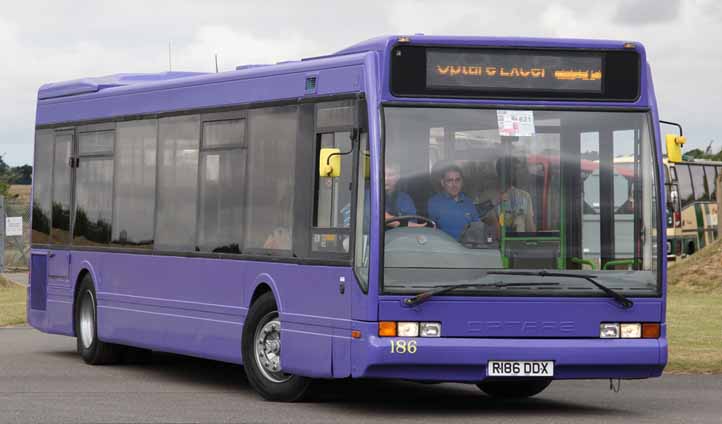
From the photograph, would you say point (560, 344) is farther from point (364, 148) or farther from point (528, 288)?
point (364, 148)

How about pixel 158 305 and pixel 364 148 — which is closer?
pixel 364 148

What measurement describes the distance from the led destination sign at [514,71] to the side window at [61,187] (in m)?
7.46

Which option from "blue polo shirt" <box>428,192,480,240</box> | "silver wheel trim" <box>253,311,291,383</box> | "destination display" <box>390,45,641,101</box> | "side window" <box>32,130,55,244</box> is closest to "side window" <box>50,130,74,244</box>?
"side window" <box>32,130,55,244</box>

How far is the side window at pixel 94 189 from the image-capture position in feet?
61.9

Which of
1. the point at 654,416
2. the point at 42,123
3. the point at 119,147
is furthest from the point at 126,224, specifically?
the point at 654,416

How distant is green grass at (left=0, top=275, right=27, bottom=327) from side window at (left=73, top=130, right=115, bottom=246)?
723 cm

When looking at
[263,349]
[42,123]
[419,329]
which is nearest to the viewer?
→ [419,329]

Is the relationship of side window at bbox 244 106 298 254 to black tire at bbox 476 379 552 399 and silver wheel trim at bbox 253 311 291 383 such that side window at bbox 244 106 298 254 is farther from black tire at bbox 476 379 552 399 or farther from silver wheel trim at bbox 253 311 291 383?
black tire at bbox 476 379 552 399

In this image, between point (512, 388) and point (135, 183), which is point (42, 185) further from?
point (512, 388)

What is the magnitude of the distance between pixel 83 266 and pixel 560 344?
7.45 metres

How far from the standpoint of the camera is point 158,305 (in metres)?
17.3

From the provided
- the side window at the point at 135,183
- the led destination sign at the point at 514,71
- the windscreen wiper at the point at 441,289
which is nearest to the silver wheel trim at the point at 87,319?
the side window at the point at 135,183

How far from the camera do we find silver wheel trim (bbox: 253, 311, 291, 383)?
14.8m

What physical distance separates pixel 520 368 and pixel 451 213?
4.18 ft
